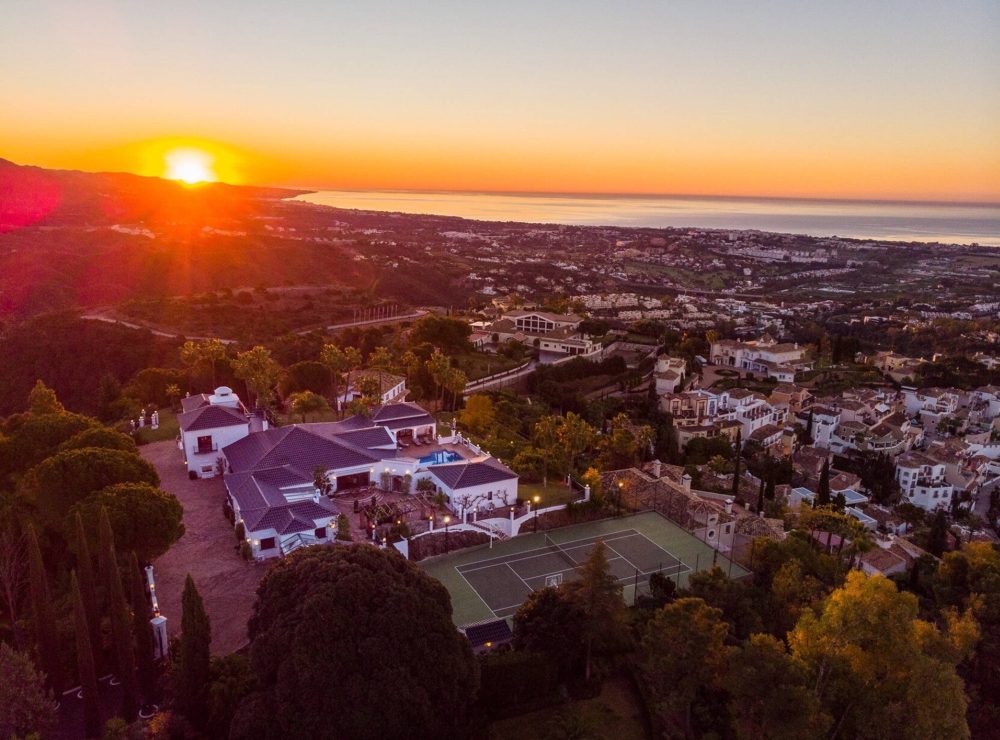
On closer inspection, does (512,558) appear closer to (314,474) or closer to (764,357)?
(314,474)

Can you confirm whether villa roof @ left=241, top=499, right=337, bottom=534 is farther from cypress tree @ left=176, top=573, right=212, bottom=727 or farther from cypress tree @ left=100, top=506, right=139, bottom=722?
cypress tree @ left=176, top=573, right=212, bottom=727

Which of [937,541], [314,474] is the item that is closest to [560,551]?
[314,474]

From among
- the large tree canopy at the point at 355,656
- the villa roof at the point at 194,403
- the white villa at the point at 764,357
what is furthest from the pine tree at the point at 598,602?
the white villa at the point at 764,357

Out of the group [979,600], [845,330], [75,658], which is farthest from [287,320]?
[845,330]

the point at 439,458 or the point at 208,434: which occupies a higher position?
the point at 208,434

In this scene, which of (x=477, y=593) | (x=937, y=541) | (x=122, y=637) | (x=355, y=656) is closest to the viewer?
(x=355, y=656)

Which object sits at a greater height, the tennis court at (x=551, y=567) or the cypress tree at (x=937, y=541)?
the tennis court at (x=551, y=567)

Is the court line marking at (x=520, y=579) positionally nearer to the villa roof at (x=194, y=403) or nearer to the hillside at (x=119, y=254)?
the villa roof at (x=194, y=403)
